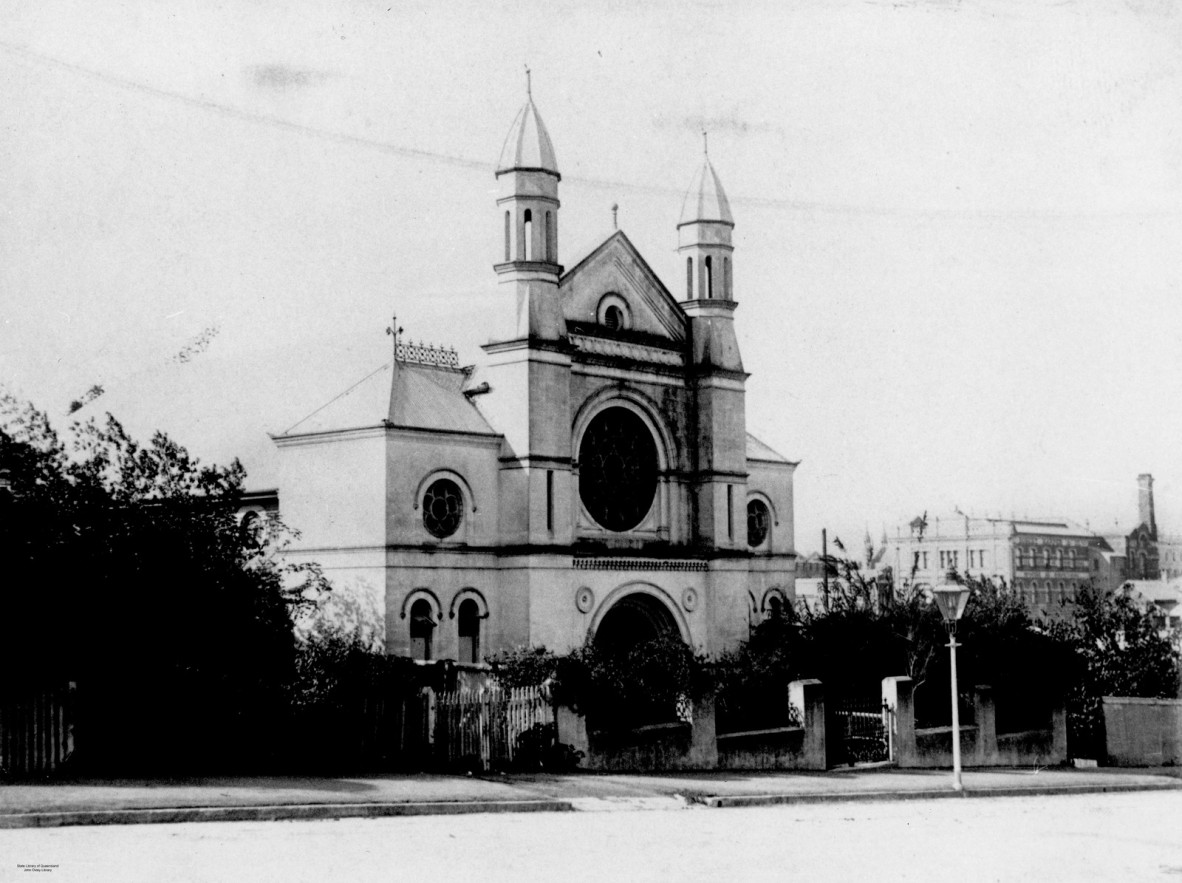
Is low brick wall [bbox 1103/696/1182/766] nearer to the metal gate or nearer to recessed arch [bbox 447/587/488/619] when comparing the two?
the metal gate

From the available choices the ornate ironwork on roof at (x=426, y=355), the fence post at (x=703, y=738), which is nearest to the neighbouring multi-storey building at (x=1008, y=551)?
the ornate ironwork on roof at (x=426, y=355)

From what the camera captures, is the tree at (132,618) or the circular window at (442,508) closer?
the tree at (132,618)

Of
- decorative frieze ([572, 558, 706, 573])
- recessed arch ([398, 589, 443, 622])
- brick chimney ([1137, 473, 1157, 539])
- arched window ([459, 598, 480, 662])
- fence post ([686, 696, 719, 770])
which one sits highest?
brick chimney ([1137, 473, 1157, 539])

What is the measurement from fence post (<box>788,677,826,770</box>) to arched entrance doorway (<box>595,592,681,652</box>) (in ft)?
38.8

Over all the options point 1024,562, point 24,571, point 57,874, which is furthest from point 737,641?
point 1024,562

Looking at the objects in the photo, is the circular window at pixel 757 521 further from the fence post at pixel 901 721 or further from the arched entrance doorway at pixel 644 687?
the fence post at pixel 901 721

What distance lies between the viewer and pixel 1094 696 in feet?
126

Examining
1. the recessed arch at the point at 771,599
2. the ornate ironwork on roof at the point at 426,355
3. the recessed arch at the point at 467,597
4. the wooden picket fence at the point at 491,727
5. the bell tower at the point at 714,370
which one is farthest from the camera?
the recessed arch at the point at 771,599

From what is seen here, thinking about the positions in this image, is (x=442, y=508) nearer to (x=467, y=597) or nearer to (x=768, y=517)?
(x=467, y=597)

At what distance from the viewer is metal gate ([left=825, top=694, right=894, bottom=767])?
29.2 metres

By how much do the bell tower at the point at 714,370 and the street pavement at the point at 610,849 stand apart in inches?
897

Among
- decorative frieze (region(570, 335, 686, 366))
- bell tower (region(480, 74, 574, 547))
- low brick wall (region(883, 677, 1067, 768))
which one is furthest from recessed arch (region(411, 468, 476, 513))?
low brick wall (region(883, 677, 1067, 768))

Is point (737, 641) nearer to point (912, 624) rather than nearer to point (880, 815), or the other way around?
point (912, 624)

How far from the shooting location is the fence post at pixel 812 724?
28500mm
